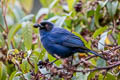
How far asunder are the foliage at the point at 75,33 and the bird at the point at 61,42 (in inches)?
2.7

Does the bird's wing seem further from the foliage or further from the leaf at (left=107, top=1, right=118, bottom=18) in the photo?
the leaf at (left=107, top=1, right=118, bottom=18)

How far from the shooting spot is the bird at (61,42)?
328 cm

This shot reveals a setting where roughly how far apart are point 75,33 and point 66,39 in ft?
0.46

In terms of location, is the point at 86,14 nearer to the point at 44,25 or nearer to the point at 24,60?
the point at 44,25

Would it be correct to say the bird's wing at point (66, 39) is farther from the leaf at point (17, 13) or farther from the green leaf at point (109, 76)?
the leaf at point (17, 13)

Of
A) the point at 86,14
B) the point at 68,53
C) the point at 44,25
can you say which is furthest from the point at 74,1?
the point at 68,53

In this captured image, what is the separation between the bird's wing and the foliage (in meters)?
0.06

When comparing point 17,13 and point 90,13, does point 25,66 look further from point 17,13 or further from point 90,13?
point 17,13

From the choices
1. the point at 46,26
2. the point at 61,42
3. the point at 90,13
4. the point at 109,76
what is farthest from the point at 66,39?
the point at 109,76

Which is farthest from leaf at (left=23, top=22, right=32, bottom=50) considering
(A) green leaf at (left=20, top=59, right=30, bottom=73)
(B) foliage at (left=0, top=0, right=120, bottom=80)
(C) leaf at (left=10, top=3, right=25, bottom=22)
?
(C) leaf at (left=10, top=3, right=25, bottom=22)

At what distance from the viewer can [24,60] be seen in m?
2.68

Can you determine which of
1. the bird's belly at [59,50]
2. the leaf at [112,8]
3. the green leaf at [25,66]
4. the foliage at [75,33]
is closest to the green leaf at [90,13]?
the foliage at [75,33]

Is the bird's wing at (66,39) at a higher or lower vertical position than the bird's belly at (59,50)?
higher

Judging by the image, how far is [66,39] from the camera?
3408 millimetres
